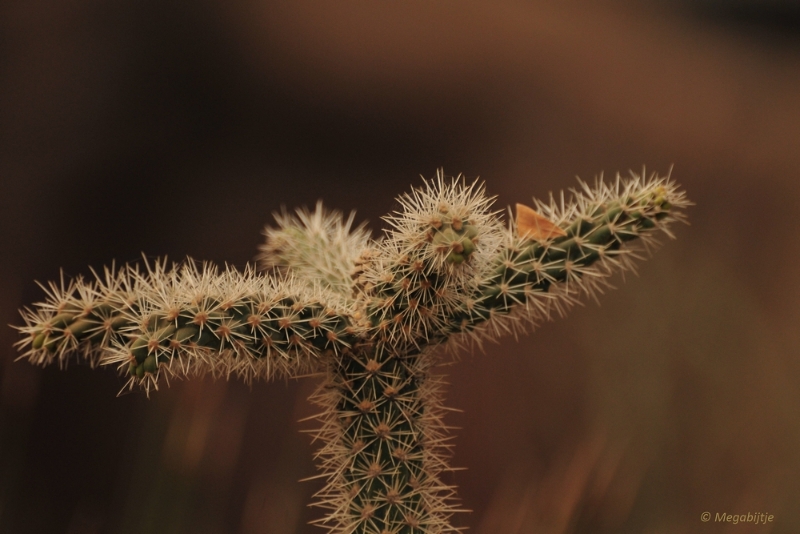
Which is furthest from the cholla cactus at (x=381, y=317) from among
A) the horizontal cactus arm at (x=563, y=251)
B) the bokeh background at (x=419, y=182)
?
the bokeh background at (x=419, y=182)

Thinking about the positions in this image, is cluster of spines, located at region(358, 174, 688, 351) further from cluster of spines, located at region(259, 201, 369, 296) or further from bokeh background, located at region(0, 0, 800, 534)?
bokeh background, located at region(0, 0, 800, 534)

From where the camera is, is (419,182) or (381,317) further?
(419,182)

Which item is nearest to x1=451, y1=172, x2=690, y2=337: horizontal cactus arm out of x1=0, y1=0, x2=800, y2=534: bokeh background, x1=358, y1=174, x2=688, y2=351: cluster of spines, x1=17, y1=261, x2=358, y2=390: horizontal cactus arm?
x1=358, y1=174, x2=688, y2=351: cluster of spines

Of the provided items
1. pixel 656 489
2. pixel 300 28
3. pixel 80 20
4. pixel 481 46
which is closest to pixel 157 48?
pixel 80 20

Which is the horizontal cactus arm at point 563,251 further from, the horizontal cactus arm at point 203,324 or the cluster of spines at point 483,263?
the horizontal cactus arm at point 203,324

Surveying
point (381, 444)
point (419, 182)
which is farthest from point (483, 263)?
point (419, 182)

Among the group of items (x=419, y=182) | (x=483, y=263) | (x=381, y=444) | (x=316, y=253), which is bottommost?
(x=381, y=444)

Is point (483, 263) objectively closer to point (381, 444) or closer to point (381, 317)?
point (381, 317)

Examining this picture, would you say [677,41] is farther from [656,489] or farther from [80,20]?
[80,20]
